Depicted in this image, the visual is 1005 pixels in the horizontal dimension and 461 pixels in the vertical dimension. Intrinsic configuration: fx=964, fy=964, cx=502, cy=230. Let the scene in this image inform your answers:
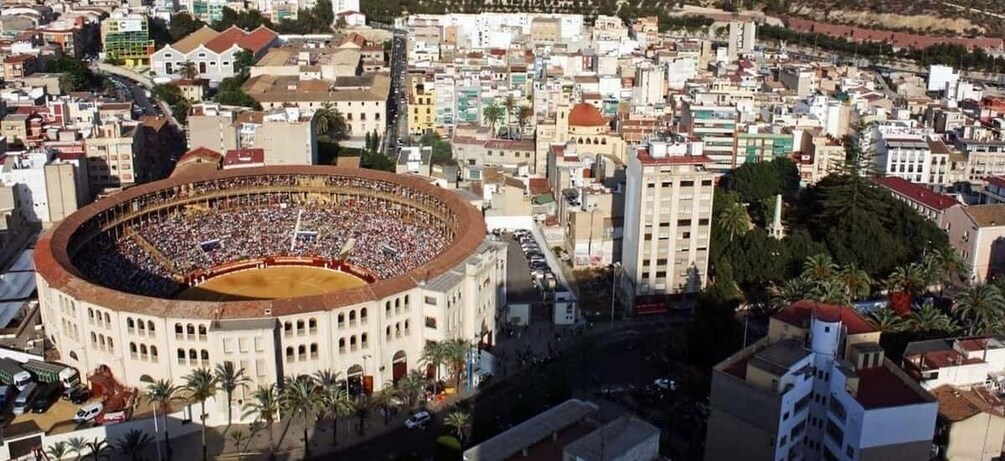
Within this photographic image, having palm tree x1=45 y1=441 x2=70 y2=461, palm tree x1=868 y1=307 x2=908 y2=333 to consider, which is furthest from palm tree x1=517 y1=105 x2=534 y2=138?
palm tree x1=45 y1=441 x2=70 y2=461

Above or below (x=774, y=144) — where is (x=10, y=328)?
below

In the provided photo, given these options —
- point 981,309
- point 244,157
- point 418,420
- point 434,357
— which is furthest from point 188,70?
point 981,309

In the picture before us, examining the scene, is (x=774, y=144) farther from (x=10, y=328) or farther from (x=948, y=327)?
(x=10, y=328)

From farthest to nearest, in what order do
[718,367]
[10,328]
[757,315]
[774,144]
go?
1. [774,144]
2. [757,315]
3. [10,328]
4. [718,367]

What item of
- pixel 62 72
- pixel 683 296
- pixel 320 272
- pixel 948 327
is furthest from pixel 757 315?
pixel 62 72

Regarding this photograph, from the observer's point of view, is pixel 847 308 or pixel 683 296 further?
pixel 683 296

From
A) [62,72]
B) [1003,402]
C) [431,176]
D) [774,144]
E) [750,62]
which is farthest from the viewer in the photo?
[750,62]

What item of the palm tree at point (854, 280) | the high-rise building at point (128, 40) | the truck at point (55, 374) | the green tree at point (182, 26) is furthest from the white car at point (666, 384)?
the green tree at point (182, 26)

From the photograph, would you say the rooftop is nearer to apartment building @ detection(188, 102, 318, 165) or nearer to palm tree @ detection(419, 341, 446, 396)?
palm tree @ detection(419, 341, 446, 396)

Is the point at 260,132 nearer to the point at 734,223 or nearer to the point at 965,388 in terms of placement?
the point at 734,223
